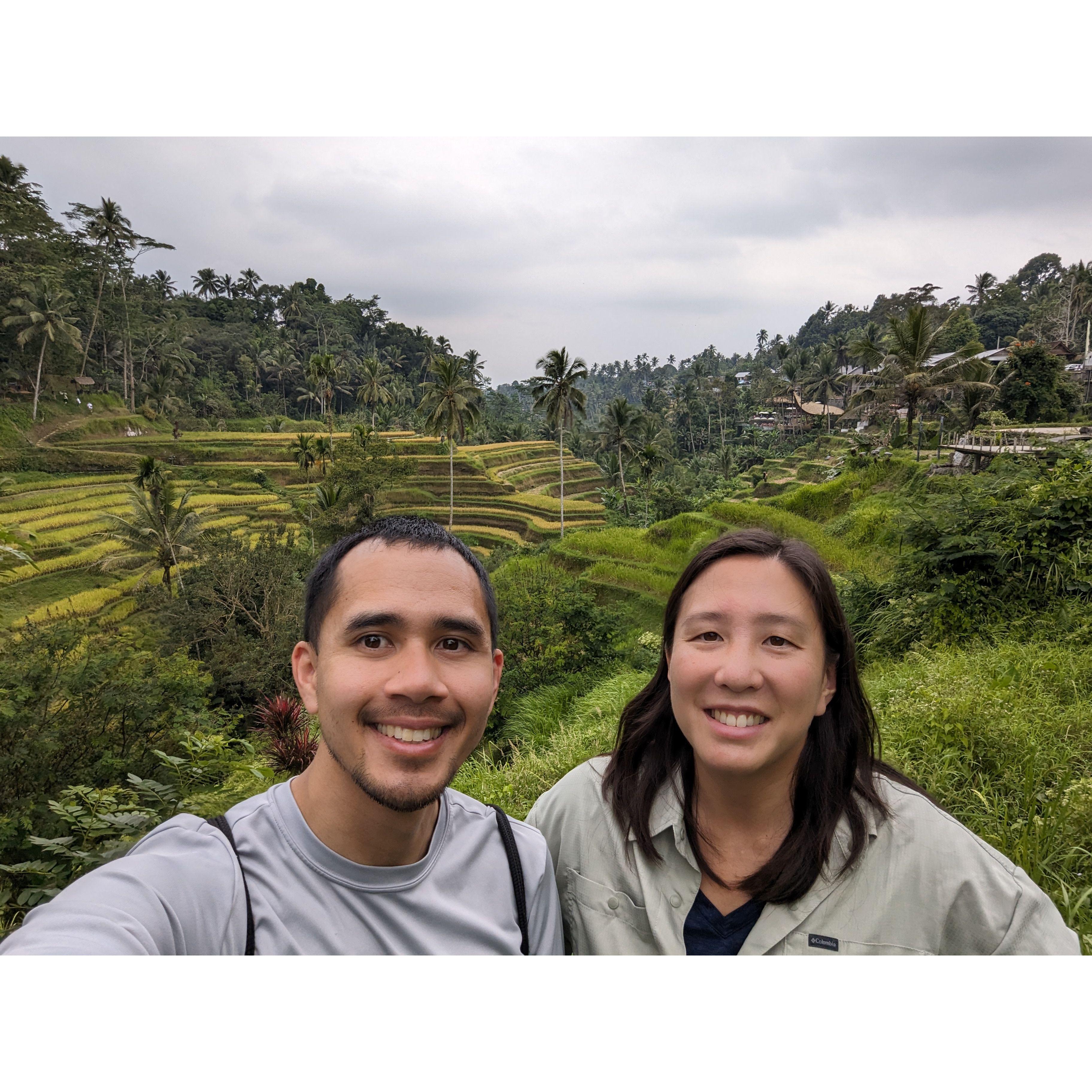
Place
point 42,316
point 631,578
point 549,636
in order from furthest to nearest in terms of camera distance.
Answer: point 42,316, point 631,578, point 549,636

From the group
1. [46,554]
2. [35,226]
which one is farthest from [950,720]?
[35,226]

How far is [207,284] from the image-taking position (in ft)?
98.7

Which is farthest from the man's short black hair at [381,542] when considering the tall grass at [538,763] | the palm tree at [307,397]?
the palm tree at [307,397]

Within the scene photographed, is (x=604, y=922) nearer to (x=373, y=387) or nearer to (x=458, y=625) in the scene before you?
(x=458, y=625)

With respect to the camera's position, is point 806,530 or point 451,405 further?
point 451,405

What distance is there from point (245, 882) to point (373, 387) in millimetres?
26887

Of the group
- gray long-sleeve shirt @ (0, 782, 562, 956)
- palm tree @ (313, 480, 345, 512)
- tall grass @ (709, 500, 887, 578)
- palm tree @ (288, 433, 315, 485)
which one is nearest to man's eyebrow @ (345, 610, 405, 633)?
gray long-sleeve shirt @ (0, 782, 562, 956)

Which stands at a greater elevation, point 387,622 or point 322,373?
point 322,373

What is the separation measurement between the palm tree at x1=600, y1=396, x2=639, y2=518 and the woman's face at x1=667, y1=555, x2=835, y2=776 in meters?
20.5

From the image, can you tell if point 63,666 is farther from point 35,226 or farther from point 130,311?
point 130,311

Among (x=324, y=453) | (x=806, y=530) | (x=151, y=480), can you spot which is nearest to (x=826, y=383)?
(x=806, y=530)

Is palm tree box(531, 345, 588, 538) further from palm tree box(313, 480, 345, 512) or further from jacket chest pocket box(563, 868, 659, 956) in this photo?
jacket chest pocket box(563, 868, 659, 956)

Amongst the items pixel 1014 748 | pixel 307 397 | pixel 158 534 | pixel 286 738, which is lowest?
pixel 286 738

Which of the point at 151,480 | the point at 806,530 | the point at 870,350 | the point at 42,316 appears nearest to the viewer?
the point at 806,530
